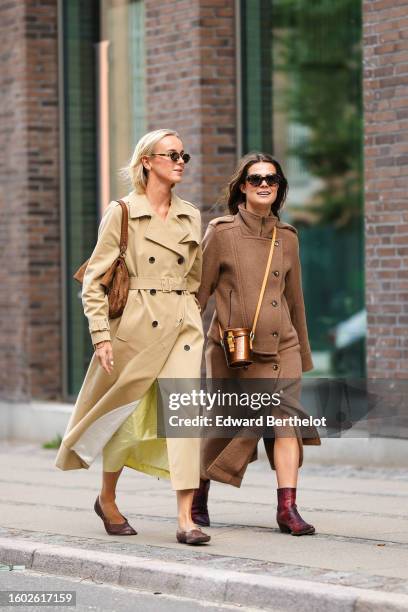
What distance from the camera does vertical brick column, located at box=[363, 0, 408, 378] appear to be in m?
11.3

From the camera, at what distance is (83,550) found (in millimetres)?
7926

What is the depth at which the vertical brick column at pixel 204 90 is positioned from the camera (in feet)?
42.8

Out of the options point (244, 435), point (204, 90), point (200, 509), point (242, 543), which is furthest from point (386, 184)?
point (242, 543)

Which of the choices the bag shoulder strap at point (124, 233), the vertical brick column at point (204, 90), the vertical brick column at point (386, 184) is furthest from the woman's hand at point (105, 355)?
the vertical brick column at point (204, 90)

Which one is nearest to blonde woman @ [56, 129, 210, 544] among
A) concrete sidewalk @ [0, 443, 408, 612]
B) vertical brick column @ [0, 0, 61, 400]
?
concrete sidewalk @ [0, 443, 408, 612]

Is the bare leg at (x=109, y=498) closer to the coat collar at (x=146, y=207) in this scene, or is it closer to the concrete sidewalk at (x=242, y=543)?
the concrete sidewalk at (x=242, y=543)

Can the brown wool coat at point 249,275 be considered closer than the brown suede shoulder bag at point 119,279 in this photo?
No

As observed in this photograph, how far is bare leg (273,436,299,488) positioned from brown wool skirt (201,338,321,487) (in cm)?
5

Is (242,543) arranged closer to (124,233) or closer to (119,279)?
(119,279)

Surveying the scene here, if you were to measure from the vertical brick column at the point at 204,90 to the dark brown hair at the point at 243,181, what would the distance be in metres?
4.34

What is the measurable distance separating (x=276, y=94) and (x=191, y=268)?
5982 mm

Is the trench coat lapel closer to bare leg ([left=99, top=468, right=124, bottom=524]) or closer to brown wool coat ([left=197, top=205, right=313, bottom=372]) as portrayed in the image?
brown wool coat ([left=197, top=205, right=313, bottom=372])

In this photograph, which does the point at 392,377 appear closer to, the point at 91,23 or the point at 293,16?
the point at 293,16

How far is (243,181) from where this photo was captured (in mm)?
8477
